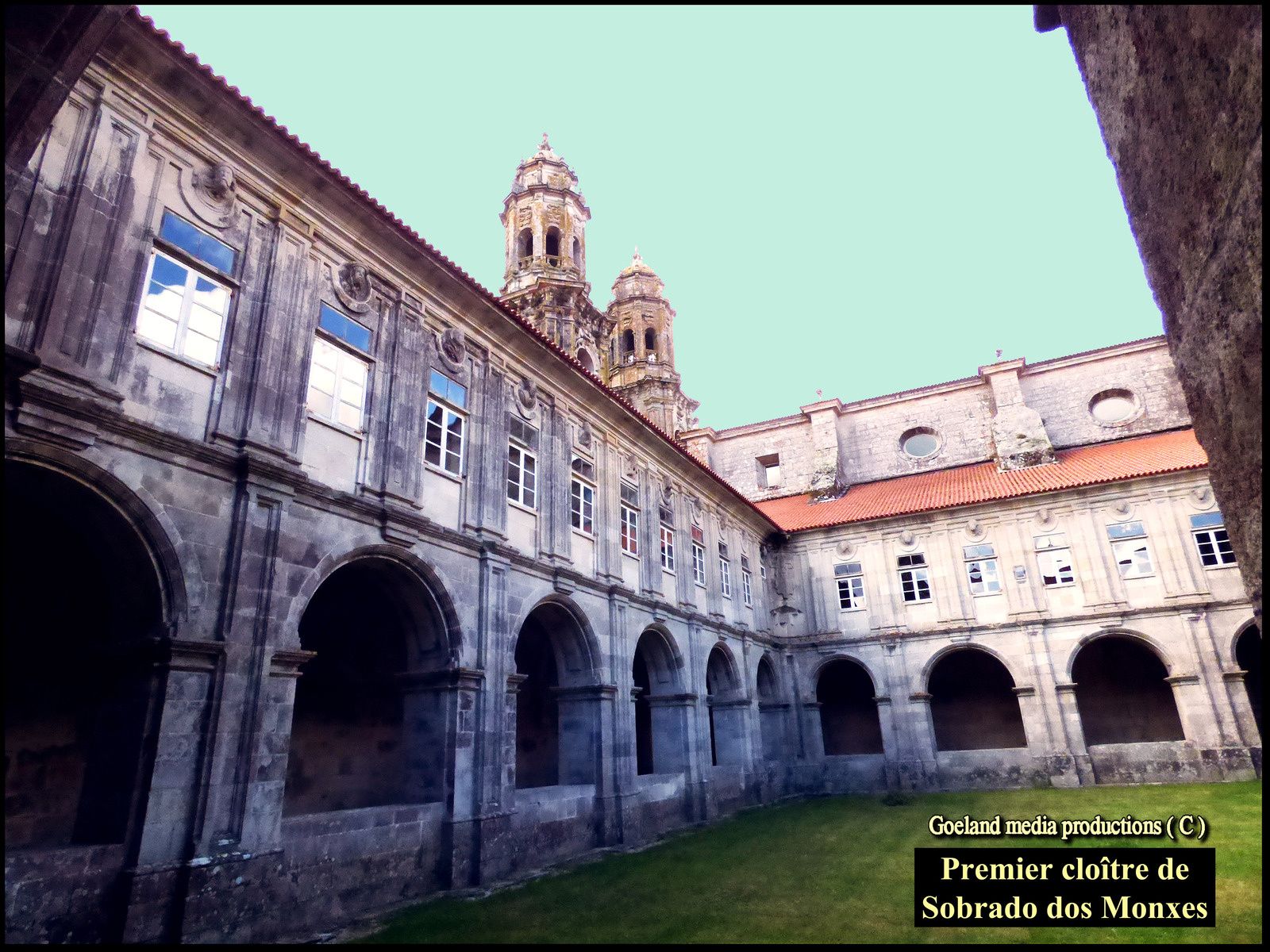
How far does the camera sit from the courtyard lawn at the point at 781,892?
299 inches

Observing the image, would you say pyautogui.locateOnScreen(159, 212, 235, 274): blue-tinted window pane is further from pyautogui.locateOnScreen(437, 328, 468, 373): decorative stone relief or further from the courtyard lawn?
the courtyard lawn

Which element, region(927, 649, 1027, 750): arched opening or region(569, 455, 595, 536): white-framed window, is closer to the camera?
region(569, 455, 595, 536): white-framed window

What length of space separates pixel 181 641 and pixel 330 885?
11.0ft

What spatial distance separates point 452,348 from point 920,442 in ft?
71.4

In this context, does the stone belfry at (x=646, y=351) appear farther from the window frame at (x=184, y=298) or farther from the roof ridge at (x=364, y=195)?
the window frame at (x=184, y=298)

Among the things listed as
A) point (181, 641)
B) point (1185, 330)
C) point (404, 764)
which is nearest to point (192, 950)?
point (181, 641)

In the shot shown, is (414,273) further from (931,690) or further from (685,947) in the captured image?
(931,690)

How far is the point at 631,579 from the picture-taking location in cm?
1623

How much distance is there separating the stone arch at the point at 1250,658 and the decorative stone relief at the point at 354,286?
2154cm

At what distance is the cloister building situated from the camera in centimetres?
718

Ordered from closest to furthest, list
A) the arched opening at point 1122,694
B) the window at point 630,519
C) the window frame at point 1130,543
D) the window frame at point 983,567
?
the window at point 630,519
the window frame at point 1130,543
the arched opening at point 1122,694
the window frame at point 983,567

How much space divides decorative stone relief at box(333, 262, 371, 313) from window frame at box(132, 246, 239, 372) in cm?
167

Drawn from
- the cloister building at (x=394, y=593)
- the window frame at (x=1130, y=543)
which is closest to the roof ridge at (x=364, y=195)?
the cloister building at (x=394, y=593)

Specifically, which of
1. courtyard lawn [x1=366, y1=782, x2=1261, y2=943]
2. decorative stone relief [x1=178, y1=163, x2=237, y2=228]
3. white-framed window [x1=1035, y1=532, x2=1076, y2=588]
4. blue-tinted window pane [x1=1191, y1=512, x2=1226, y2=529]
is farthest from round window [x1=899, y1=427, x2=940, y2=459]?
decorative stone relief [x1=178, y1=163, x2=237, y2=228]
